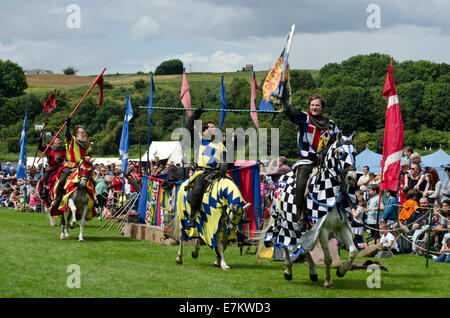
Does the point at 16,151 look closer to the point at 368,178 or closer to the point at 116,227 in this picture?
the point at 116,227

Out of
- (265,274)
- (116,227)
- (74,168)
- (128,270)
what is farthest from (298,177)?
(116,227)

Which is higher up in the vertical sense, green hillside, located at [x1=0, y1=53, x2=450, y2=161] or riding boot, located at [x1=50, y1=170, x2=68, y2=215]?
green hillside, located at [x1=0, y1=53, x2=450, y2=161]

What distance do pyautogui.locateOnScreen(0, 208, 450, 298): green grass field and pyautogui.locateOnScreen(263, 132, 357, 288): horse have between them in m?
0.71

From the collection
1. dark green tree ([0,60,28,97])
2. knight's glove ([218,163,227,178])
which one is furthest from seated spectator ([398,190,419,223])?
dark green tree ([0,60,28,97])

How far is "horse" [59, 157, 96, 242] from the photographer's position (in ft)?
59.2

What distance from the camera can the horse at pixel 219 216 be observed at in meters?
12.6

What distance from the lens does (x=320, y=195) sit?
10.3 metres

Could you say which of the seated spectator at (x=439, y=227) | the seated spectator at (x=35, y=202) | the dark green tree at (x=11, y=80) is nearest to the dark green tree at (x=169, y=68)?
the dark green tree at (x=11, y=80)

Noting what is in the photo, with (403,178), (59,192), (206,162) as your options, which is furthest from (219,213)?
(59,192)

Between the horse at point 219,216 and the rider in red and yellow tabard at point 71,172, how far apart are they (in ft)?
18.6

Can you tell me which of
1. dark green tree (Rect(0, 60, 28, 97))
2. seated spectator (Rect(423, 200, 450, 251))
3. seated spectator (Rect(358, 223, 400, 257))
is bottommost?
seated spectator (Rect(358, 223, 400, 257))

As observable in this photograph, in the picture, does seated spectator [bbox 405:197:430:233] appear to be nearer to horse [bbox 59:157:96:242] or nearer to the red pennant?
horse [bbox 59:157:96:242]

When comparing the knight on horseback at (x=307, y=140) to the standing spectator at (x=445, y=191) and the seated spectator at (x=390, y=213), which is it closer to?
the standing spectator at (x=445, y=191)
